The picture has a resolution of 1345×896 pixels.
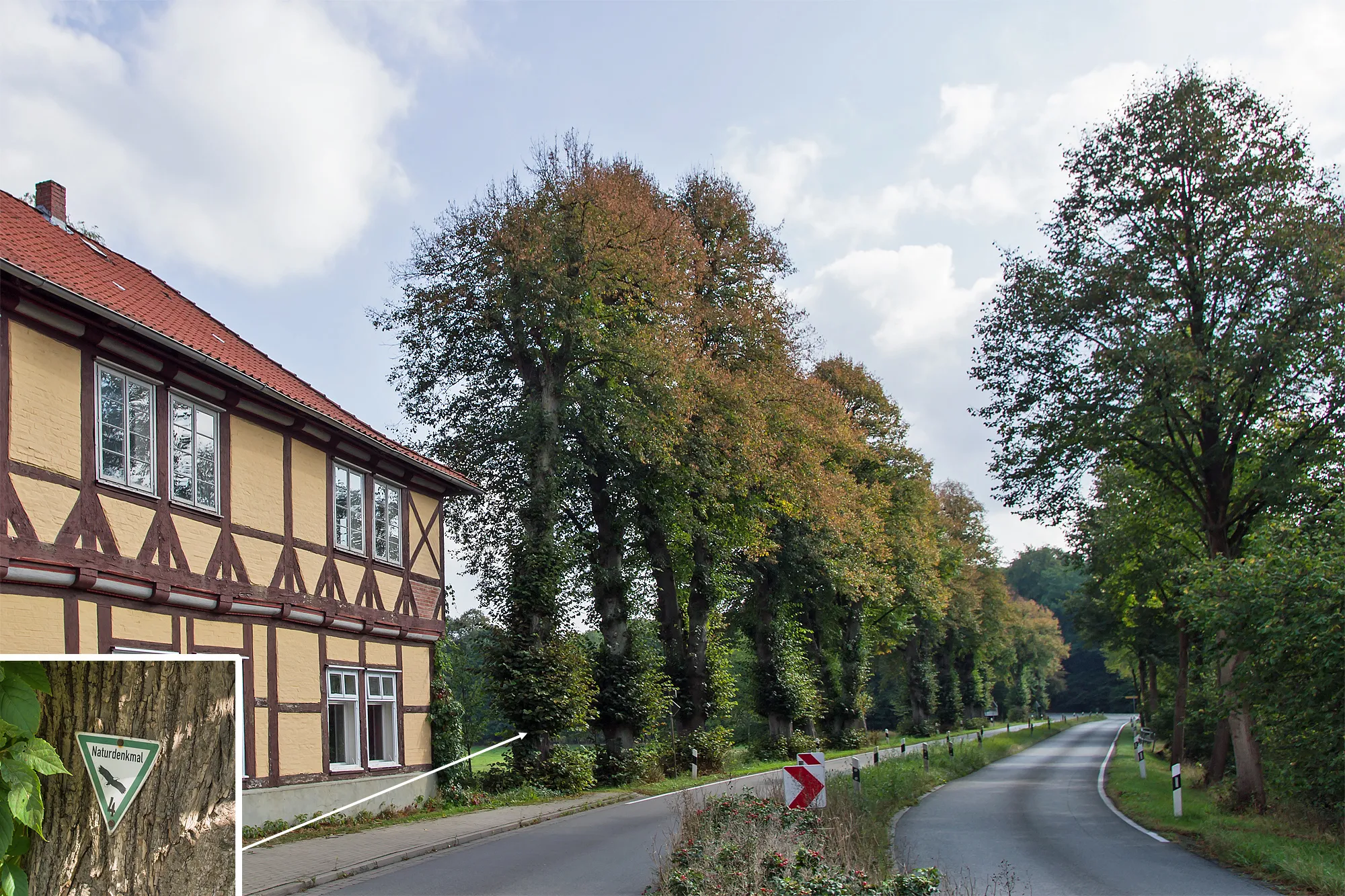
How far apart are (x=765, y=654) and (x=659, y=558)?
12.4 meters

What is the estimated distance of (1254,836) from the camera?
17.7 m

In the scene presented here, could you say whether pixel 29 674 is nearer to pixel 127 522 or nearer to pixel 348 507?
pixel 127 522

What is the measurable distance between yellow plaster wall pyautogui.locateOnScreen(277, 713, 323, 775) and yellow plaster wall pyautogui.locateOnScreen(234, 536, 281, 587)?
2.32 meters

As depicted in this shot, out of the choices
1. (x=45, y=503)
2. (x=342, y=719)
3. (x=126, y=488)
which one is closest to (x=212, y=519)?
(x=126, y=488)

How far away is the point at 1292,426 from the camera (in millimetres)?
24078

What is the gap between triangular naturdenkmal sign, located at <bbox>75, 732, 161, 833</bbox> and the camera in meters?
2.32

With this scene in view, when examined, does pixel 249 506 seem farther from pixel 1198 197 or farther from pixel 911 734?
pixel 911 734

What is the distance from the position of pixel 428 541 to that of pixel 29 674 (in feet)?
73.1

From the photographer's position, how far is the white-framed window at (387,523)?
71.0 ft

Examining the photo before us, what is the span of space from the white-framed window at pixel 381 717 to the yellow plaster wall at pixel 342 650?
0.71 meters

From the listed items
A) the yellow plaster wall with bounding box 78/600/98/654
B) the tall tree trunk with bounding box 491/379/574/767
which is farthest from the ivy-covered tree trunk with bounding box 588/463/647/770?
the yellow plaster wall with bounding box 78/600/98/654

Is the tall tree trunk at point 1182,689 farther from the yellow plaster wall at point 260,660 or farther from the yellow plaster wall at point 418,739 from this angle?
the yellow plaster wall at point 260,660

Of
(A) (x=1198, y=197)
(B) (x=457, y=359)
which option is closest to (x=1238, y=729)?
(A) (x=1198, y=197)

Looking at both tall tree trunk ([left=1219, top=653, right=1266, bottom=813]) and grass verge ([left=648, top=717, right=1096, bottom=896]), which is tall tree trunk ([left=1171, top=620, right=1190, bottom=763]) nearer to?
tall tree trunk ([left=1219, top=653, right=1266, bottom=813])
